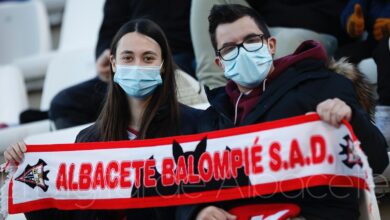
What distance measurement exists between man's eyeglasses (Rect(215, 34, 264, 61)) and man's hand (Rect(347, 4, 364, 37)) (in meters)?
1.15

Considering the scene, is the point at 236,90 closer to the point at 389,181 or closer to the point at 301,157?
the point at 301,157

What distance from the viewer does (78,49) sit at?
5258 mm

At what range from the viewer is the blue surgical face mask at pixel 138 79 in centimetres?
244

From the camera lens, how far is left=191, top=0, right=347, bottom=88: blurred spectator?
10.8ft

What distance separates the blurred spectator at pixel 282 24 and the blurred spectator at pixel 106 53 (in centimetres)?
32

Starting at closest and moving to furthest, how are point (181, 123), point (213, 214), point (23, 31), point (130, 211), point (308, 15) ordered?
point (213, 214) → point (130, 211) → point (181, 123) → point (308, 15) → point (23, 31)

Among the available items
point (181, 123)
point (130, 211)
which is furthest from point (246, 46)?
point (130, 211)

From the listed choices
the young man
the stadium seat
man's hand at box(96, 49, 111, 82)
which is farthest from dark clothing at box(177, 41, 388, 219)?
the stadium seat

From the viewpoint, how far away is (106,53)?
145 inches

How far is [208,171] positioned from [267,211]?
25 centimetres

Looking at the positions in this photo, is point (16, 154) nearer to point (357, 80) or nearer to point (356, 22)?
point (357, 80)

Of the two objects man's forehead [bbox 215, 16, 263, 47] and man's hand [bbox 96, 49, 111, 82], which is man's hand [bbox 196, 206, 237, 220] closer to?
man's forehead [bbox 215, 16, 263, 47]

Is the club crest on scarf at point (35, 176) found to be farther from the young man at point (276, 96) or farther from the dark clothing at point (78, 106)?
the dark clothing at point (78, 106)

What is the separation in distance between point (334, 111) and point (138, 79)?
2.75ft
